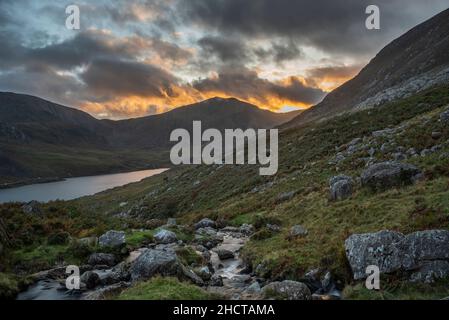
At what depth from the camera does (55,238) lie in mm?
22703

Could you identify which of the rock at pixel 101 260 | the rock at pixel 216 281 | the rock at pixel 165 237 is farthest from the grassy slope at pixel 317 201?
the rock at pixel 101 260

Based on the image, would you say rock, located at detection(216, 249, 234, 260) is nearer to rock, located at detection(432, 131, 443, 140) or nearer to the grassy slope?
the grassy slope

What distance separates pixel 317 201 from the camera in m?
27.9

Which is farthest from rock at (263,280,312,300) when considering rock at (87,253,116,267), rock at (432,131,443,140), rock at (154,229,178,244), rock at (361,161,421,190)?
rock at (432,131,443,140)

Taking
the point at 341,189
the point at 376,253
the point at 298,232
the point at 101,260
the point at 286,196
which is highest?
the point at 341,189

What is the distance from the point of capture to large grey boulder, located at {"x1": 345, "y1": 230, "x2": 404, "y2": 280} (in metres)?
13.5

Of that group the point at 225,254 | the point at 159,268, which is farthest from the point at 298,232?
the point at 159,268

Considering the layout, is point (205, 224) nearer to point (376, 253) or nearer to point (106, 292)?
point (106, 292)

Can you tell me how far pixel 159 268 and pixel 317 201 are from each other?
621 inches

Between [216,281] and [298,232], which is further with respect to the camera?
[298,232]

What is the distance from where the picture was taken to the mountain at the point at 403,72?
77.6m

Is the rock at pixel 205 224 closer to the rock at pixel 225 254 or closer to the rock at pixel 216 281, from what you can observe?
the rock at pixel 225 254
